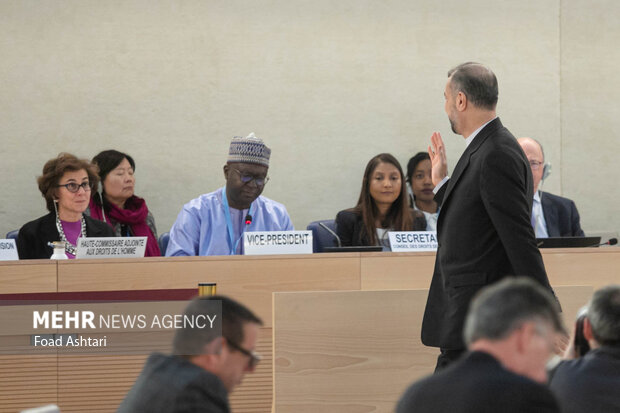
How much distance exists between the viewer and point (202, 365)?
157 cm

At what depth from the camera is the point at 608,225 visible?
253 inches

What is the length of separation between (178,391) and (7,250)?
8.86ft

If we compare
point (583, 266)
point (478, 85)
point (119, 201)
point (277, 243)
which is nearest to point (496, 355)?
point (478, 85)

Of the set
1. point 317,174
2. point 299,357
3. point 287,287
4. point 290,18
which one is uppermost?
point 290,18

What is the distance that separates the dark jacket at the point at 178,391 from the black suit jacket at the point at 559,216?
394 cm

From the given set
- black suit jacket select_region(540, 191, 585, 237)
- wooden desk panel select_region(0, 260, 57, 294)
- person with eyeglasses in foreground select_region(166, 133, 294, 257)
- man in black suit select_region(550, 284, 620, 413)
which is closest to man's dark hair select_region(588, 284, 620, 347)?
man in black suit select_region(550, 284, 620, 413)

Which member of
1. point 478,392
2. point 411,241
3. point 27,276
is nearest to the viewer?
point 478,392

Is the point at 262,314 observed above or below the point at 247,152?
below

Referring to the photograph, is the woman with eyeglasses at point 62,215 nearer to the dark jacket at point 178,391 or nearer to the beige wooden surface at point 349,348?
the beige wooden surface at point 349,348

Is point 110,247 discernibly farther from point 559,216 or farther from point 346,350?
point 559,216

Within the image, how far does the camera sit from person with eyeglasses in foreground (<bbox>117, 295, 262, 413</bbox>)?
1468mm

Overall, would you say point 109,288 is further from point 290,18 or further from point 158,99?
point 290,18

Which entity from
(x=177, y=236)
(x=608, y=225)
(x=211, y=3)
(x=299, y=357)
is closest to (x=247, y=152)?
(x=177, y=236)

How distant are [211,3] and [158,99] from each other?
2.67 ft
